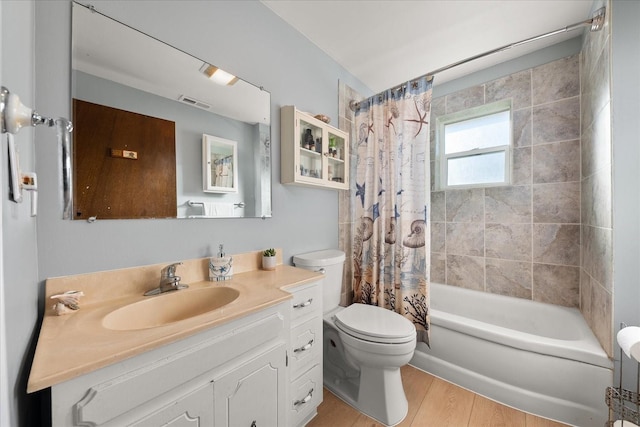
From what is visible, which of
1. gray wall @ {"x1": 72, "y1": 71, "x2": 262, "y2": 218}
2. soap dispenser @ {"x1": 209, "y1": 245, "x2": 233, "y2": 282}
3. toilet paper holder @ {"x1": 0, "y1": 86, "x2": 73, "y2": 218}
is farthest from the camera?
soap dispenser @ {"x1": 209, "y1": 245, "x2": 233, "y2": 282}

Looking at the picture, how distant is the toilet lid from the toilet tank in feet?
0.48

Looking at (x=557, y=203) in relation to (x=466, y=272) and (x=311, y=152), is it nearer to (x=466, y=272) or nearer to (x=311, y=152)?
(x=466, y=272)

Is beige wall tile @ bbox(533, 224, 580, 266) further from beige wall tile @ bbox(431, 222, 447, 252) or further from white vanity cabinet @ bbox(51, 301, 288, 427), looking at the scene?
white vanity cabinet @ bbox(51, 301, 288, 427)

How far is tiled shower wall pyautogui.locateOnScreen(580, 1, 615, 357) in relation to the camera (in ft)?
4.16

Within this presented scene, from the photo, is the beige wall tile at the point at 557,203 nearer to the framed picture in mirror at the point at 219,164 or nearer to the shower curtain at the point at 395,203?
the shower curtain at the point at 395,203

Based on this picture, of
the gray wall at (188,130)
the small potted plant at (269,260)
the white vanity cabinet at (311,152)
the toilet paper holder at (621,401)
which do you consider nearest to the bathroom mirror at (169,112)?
the gray wall at (188,130)

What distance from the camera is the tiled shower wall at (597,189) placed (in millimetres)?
1267

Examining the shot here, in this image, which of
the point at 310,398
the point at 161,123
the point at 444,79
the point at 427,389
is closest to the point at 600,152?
the point at 444,79

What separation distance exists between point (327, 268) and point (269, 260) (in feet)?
1.40

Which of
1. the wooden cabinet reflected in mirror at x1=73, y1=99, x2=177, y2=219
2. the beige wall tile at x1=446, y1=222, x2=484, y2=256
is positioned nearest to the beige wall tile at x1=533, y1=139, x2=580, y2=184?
the beige wall tile at x1=446, y1=222, x2=484, y2=256

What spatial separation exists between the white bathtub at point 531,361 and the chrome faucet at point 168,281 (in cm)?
165

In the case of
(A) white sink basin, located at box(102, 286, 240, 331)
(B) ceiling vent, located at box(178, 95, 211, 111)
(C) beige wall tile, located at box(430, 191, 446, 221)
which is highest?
(B) ceiling vent, located at box(178, 95, 211, 111)

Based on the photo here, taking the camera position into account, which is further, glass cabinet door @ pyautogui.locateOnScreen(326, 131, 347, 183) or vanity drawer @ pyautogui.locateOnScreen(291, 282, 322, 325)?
glass cabinet door @ pyautogui.locateOnScreen(326, 131, 347, 183)

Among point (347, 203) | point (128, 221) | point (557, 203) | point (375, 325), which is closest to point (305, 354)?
point (375, 325)
